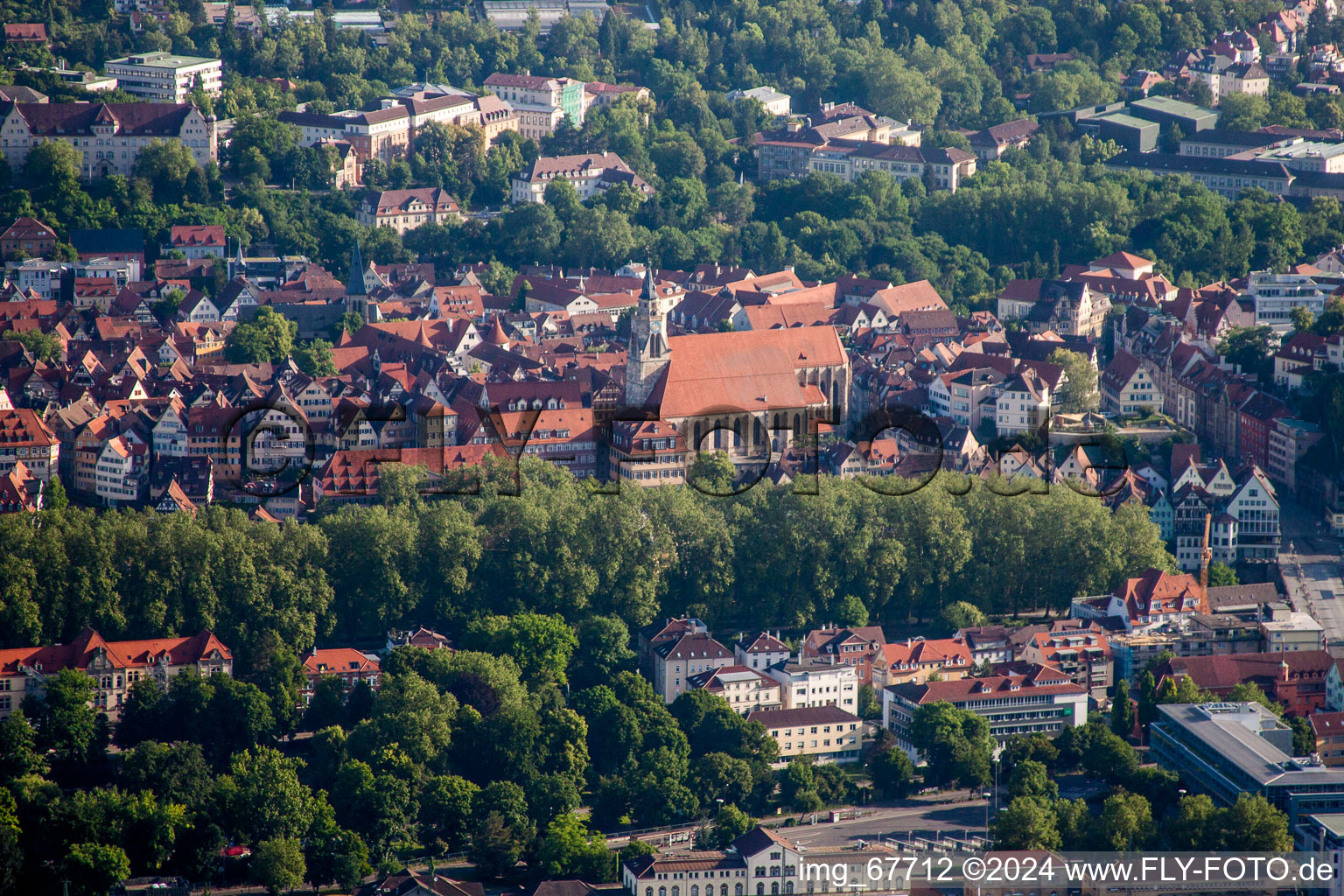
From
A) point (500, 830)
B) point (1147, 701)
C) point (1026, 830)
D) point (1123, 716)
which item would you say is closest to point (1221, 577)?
point (1147, 701)

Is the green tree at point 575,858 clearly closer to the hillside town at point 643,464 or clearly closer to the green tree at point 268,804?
the hillside town at point 643,464

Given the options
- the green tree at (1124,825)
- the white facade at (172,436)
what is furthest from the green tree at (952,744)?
the white facade at (172,436)

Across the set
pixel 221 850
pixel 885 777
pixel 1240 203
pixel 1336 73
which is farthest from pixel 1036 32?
pixel 221 850

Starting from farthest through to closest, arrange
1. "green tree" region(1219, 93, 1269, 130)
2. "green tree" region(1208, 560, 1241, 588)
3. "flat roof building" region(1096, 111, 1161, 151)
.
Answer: "green tree" region(1219, 93, 1269, 130)
"flat roof building" region(1096, 111, 1161, 151)
"green tree" region(1208, 560, 1241, 588)

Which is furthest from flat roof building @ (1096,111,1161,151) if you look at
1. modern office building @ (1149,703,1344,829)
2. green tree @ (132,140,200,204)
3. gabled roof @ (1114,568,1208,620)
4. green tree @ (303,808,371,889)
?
green tree @ (303,808,371,889)

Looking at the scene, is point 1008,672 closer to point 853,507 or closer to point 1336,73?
point 853,507

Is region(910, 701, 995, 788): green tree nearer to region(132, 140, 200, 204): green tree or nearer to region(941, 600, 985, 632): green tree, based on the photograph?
region(941, 600, 985, 632): green tree

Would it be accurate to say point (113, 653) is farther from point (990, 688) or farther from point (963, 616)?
point (963, 616)
